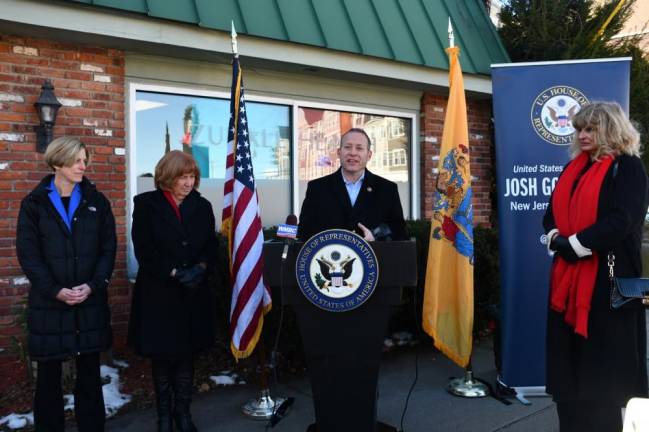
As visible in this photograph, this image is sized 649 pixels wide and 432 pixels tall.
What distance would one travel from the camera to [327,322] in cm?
282

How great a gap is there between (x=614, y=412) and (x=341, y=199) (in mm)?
1821

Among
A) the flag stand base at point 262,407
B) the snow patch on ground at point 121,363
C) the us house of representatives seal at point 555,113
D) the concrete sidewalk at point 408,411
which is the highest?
the us house of representatives seal at point 555,113

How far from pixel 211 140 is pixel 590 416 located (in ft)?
13.6

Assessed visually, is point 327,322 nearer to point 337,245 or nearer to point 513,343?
point 337,245

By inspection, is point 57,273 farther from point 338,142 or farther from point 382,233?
point 338,142

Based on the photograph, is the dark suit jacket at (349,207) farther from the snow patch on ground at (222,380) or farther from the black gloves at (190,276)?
the snow patch on ground at (222,380)

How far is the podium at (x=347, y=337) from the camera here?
278 centimetres

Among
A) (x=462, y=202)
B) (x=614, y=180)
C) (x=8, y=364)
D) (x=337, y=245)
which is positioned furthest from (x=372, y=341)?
(x=8, y=364)

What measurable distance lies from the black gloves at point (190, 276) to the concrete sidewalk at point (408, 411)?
110 centimetres

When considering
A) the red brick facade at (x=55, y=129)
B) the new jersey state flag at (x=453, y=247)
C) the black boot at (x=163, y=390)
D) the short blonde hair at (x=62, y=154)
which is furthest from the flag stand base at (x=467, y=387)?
the short blonde hair at (x=62, y=154)

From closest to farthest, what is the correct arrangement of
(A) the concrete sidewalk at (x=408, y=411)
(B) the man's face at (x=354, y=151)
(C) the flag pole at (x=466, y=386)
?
1. (B) the man's face at (x=354, y=151)
2. (A) the concrete sidewalk at (x=408, y=411)
3. (C) the flag pole at (x=466, y=386)

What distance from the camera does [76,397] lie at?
3094 millimetres

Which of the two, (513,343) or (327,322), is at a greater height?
(327,322)

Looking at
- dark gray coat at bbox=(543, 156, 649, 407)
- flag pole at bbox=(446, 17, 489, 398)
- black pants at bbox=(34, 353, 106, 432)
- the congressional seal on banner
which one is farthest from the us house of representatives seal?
black pants at bbox=(34, 353, 106, 432)
